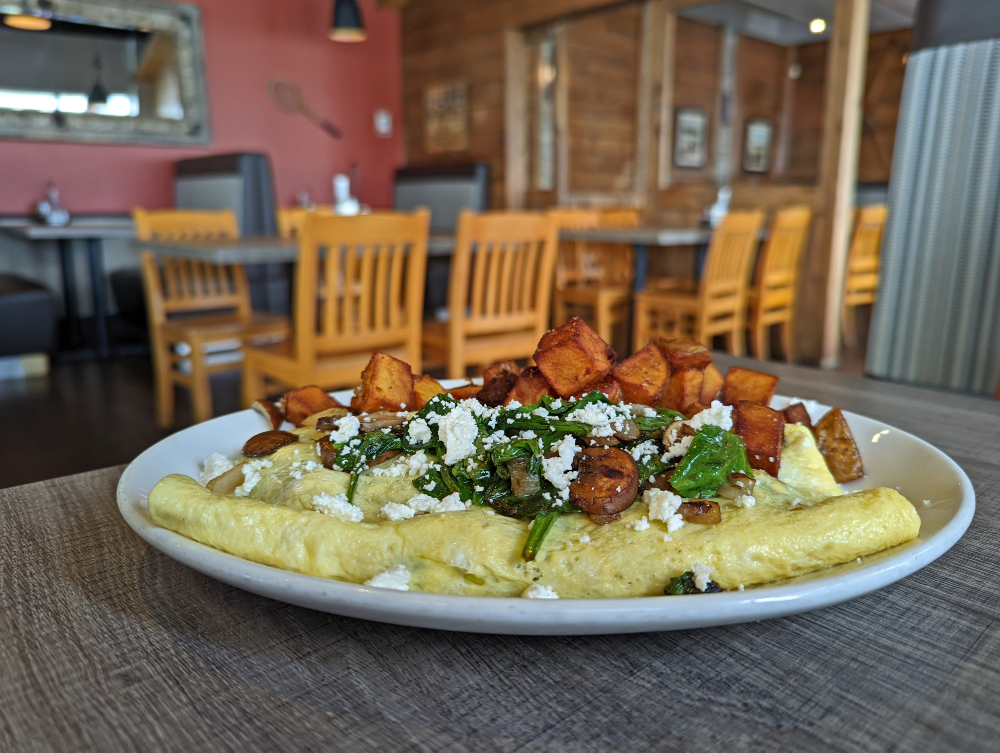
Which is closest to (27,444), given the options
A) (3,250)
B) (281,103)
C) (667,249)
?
(3,250)

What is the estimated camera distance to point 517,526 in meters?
0.51

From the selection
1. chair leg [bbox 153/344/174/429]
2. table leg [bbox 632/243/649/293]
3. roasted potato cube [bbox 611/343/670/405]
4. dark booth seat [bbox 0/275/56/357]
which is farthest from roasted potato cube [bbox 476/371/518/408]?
dark booth seat [bbox 0/275/56/357]

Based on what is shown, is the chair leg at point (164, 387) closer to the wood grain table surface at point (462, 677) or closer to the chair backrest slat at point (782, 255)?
the wood grain table surface at point (462, 677)

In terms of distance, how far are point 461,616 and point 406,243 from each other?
2464 millimetres

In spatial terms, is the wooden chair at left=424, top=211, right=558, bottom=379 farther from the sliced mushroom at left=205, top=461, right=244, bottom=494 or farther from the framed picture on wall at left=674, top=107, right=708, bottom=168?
the framed picture on wall at left=674, top=107, right=708, bottom=168

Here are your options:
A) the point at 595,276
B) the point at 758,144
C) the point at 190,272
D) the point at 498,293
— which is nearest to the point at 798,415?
the point at 498,293

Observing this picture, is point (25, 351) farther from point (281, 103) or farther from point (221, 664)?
point (221, 664)

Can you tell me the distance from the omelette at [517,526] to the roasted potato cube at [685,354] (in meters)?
0.16

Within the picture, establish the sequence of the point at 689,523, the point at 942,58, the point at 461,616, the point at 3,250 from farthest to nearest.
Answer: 1. the point at 3,250
2. the point at 942,58
3. the point at 689,523
4. the point at 461,616

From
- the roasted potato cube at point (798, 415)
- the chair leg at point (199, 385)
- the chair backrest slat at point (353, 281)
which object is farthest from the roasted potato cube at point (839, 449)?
the chair leg at point (199, 385)

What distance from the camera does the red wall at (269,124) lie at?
652cm

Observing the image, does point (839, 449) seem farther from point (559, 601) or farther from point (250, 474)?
point (250, 474)

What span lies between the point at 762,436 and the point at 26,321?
482 cm

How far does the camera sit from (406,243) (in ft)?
9.04
